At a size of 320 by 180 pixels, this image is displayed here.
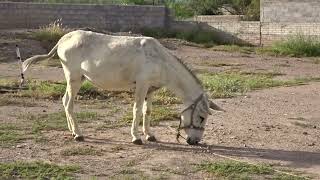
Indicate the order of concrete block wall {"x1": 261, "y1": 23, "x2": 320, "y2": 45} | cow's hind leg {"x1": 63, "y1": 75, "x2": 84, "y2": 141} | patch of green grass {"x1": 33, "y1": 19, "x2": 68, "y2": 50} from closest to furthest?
cow's hind leg {"x1": 63, "y1": 75, "x2": 84, "y2": 141} → patch of green grass {"x1": 33, "y1": 19, "x2": 68, "y2": 50} → concrete block wall {"x1": 261, "y1": 23, "x2": 320, "y2": 45}

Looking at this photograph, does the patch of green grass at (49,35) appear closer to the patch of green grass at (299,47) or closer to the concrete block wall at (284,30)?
the patch of green grass at (299,47)

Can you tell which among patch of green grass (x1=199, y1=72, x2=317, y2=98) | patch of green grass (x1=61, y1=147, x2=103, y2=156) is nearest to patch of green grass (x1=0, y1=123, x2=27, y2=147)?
patch of green grass (x1=61, y1=147, x2=103, y2=156)

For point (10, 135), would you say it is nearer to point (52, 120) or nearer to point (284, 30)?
point (52, 120)

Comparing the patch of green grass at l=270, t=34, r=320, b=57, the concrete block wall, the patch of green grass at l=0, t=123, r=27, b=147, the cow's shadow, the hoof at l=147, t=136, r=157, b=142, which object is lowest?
the patch of green grass at l=270, t=34, r=320, b=57

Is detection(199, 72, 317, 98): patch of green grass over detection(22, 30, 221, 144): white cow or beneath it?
beneath

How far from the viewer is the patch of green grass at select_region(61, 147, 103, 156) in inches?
324

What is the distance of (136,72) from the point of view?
8.85m

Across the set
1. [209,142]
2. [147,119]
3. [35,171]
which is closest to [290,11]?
[209,142]

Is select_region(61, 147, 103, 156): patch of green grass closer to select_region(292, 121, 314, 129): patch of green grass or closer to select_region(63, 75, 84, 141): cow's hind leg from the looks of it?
select_region(63, 75, 84, 141): cow's hind leg

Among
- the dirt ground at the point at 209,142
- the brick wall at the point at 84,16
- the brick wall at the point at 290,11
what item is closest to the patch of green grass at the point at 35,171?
the dirt ground at the point at 209,142

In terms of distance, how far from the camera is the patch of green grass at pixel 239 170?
7461 millimetres

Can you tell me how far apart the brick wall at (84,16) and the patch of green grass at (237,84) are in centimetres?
1054

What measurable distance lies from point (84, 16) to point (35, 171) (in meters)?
20.2

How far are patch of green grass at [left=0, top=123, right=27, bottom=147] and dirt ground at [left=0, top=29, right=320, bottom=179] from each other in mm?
175
